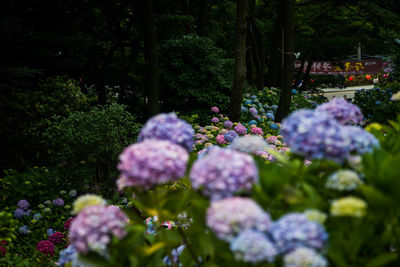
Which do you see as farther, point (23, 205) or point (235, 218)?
point (23, 205)

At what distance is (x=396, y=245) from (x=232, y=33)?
19.4 m

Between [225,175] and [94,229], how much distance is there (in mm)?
554

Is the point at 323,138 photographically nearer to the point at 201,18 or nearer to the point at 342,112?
the point at 342,112

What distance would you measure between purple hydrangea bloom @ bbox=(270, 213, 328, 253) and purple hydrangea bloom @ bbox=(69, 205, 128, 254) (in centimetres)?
64

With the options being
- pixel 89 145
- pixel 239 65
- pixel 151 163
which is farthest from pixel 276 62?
pixel 151 163

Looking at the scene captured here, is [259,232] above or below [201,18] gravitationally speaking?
below

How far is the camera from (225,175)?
1.60m

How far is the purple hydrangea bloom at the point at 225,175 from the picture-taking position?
161cm

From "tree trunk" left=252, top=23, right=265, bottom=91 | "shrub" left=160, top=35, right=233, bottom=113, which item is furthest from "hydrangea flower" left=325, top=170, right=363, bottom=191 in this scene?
"tree trunk" left=252, top=23, right=265, bottom=91

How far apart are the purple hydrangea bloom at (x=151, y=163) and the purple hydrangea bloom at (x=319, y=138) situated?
484 millimetres

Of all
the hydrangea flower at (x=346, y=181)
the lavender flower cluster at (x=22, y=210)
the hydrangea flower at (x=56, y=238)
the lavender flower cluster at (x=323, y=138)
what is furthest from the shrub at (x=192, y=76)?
the hydrangea flower at (x=346, y=181)

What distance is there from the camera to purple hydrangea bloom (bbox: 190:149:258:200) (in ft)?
5.28

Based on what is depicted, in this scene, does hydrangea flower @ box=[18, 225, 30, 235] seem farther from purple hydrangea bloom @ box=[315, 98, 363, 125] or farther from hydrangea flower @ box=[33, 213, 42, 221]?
purple hydrangea bloom @ box=[315, 98, 363, 125]

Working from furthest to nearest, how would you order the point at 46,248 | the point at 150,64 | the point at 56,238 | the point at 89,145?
1. the point at 150,64
2. the point at 89,145
3. the point at 56,238
4. the point at 46,248
